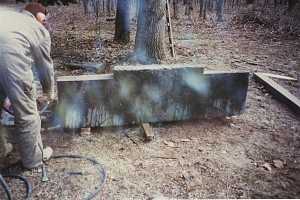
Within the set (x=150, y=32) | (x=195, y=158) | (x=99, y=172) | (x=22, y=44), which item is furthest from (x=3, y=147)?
(x=150, y=32)

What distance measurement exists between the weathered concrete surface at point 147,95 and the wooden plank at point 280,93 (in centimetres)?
98

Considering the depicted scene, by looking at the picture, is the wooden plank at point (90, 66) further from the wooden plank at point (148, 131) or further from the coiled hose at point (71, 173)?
the coiled hose at point (71, 173)

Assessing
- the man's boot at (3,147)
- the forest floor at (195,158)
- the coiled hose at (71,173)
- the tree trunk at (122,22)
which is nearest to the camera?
the coiled hose at (71,173)

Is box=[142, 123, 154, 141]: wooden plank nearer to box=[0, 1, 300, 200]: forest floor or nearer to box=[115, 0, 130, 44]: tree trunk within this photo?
box=[0, 1, 300, 200]: forest floor

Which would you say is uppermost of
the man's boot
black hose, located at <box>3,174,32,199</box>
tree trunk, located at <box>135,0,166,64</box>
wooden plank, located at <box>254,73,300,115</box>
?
tree trunk, located at <box>135,0,166,64</box>

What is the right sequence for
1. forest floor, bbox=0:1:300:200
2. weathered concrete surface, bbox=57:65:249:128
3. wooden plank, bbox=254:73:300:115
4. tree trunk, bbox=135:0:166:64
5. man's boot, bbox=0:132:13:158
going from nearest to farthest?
forest floor, bbox=0:1:300:200 < man's boot, bbox=0:132:13:158 < weathered concrete surface, bbox=57:65:249:128 < wooden plank, bbox=254:73:300:115 < tree trunk, bbox=135:0:166:64

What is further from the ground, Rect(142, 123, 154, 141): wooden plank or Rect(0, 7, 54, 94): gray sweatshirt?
Rect(0, 7, 54, 94): gray sweatshirt

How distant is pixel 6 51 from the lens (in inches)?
119

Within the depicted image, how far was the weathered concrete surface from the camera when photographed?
13.9 ft

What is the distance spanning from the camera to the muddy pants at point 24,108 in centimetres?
307

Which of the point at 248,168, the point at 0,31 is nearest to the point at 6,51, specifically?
the point at 0,31

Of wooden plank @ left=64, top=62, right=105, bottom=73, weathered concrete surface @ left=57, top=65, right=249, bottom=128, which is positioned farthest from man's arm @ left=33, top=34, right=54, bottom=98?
wooden plank @ left=64, top=62, right=105, bottom=73

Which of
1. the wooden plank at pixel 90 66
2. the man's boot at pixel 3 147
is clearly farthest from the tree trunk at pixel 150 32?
the man's boot at pixel 3 147

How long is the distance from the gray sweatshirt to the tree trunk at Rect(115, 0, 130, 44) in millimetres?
5834
